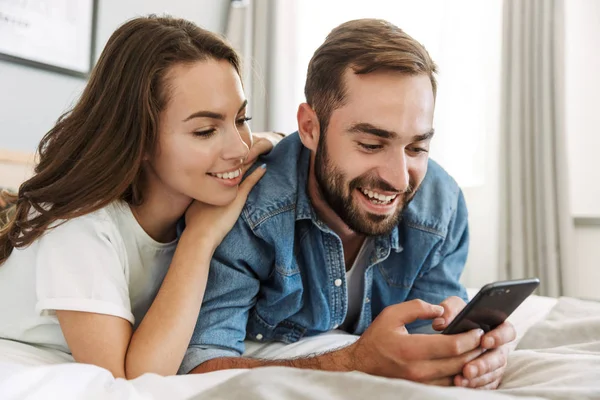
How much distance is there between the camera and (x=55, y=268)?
1.06m

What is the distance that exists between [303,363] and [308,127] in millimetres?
558

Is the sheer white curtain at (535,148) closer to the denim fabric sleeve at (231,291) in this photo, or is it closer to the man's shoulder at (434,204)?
the man's shoulder at (434,204)

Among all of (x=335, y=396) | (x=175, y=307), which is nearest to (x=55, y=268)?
(x=175, y=307)

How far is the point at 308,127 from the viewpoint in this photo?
1386mm

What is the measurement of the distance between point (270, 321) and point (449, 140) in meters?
1.92

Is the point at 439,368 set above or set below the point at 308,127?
below

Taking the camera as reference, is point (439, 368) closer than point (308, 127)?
Yes

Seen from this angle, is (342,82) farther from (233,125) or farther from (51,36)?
(51,36)

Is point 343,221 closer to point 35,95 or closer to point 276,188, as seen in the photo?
point 276,188

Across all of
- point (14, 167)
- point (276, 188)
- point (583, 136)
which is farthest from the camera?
point (583, 136)

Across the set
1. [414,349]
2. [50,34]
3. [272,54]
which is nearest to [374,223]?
[414,349]

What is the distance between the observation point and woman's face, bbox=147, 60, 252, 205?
3.95 feet

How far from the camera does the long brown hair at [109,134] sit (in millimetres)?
1158

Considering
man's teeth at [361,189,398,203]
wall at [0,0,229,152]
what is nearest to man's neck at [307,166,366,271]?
man's teeth at [361,189,398,203]
